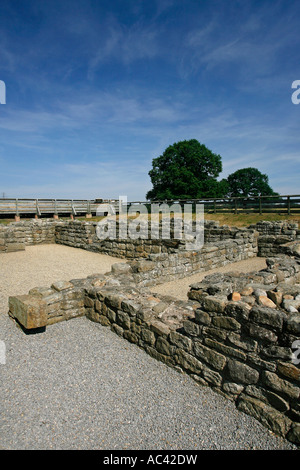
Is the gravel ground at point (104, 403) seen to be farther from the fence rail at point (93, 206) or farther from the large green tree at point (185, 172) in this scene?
the large green tree at point (185, 172)

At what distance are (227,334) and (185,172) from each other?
3336 cm

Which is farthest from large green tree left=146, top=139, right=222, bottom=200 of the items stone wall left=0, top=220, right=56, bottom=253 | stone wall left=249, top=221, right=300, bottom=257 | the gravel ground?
the gravel ground

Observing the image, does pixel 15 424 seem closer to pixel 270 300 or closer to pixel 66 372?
pixel 66 372

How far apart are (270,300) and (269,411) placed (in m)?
1.11

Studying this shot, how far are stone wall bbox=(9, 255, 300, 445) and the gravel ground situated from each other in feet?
0.57

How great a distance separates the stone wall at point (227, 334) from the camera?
8.63 ft

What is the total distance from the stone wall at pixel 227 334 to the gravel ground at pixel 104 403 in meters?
0.17

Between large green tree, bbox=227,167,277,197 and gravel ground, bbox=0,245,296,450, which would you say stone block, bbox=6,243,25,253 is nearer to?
gravel ground, bbox=0,245,296,450

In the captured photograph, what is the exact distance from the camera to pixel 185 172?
34875 mm

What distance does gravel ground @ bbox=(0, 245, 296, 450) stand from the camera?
104 inches

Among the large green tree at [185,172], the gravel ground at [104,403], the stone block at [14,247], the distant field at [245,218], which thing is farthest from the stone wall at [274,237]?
the large green tree at [185,172]
